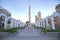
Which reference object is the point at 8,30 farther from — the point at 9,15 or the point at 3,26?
the point at 9,15

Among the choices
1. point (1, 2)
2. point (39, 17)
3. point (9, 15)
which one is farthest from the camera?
point (39, 17)

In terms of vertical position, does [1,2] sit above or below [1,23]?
above

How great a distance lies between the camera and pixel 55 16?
11.5 feet

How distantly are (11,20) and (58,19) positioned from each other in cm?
120

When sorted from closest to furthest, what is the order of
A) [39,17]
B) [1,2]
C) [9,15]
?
1. [1,2]
2. [9,15]
3. [39,17]

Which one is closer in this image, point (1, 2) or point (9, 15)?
point (1, 2)

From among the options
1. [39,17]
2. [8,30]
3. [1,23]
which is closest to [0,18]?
[1,23]

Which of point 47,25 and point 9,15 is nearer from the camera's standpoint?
point 9,15

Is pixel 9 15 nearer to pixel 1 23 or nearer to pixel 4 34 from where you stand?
pixel 1 23

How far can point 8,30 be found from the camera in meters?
3.34

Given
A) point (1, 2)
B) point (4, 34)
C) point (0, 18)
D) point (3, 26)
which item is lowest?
point (4, 34)

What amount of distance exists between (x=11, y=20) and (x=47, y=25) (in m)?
1.01

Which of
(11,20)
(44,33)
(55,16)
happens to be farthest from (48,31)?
(11,20)

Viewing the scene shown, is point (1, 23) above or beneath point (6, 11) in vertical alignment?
beneath
